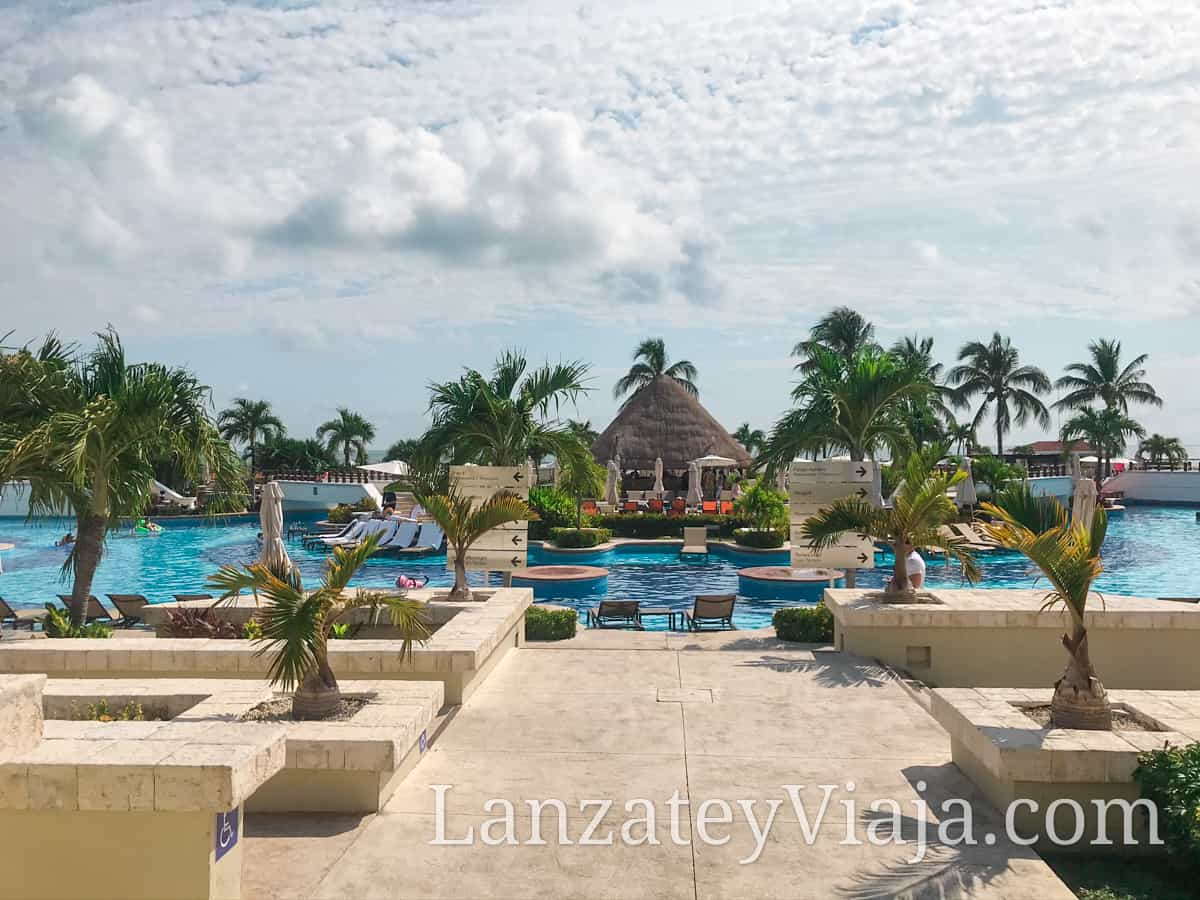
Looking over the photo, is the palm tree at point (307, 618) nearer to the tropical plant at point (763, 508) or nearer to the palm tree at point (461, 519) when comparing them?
the palm tree at point (461, 519)

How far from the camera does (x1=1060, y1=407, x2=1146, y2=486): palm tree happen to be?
5031cm

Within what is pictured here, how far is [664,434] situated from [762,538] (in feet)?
68.8

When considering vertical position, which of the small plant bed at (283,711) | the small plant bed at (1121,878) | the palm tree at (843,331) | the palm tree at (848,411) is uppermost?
the palm tree at (843,331)

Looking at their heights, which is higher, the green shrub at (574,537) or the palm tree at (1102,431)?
the palm tree at (1102,431)

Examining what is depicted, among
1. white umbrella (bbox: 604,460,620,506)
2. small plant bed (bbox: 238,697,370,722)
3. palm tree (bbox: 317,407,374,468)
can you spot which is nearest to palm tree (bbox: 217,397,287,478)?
palm tree (bbox: 317,407,374,468)

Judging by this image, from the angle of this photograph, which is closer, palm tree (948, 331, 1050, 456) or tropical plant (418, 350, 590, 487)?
tropical plant (418, 350, 590, 487)

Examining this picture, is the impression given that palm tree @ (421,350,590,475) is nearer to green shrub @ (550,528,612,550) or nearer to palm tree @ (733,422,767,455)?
green shrub @ (550,528,612,550)

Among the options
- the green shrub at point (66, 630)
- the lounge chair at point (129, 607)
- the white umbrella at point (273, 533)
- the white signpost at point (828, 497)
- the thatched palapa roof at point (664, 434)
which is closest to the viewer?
the white umbrella at point (273, 533)

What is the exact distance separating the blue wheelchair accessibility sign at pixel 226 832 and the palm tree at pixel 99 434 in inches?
265

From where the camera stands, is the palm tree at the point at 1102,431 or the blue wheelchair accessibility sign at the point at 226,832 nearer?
the blue wheelchair accessibility sign at the point at 226,832

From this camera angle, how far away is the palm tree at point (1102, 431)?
5031 centimetres

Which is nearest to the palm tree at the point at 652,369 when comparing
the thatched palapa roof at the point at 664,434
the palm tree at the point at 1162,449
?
the thatched palapa roof at the point at 664,434

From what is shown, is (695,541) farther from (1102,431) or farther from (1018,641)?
(1102,431)

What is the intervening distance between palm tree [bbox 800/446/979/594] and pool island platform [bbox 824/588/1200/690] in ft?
1.97
